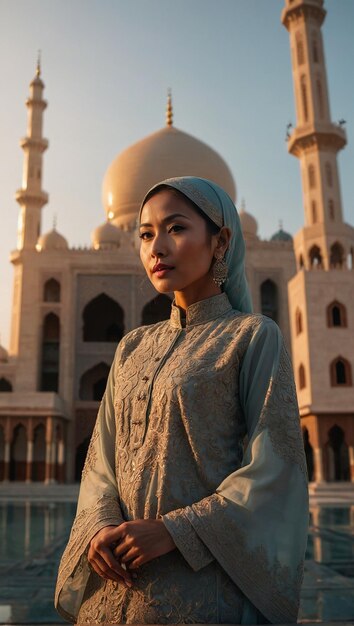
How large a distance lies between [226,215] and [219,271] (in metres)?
0.11

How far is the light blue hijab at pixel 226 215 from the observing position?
1.13m

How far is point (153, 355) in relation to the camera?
119 centimetres

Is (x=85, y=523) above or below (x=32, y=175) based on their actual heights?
below

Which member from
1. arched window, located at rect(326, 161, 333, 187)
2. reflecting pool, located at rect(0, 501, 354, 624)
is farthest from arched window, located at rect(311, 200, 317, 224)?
reflecting pool, located at rect(0, 501, 354, 624)

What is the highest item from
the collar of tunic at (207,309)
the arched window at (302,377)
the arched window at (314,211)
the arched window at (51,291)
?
the arched window at (314,211)

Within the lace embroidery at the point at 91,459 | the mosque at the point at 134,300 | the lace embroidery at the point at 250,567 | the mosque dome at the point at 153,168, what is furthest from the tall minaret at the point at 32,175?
the lace embroidery at the point at 250,567

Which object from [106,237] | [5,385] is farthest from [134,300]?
[5,385]

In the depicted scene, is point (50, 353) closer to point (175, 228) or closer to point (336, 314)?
point (336, 314)

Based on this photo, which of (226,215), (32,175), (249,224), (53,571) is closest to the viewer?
(226,215)

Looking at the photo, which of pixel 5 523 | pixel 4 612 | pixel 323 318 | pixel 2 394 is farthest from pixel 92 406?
pixel 4 612

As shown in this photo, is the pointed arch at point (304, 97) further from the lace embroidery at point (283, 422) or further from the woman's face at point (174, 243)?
the lace embroidery at point (283, 422)

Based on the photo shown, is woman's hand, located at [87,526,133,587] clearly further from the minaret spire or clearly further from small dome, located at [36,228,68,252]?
small dome, located at [36,228,68,252]

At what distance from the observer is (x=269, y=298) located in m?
17.5

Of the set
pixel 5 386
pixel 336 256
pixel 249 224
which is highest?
pixel 249 224
